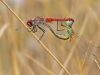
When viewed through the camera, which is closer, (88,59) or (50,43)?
(88,59)

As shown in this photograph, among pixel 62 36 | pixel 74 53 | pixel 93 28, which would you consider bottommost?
pixel 93 28

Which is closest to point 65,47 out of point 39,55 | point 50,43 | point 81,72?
point 50,43

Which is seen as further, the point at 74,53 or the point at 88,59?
the point at 74,53

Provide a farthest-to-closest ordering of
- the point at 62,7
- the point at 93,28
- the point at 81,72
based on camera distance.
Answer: the point at 93,28, the point at 62,7, the point at 81,72

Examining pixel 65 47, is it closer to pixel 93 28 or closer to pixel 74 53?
pixel 74 53

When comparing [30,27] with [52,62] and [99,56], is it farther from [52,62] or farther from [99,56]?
[52,62]

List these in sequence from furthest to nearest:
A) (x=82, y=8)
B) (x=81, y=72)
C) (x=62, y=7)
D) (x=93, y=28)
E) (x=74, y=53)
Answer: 1. (x=82, y=8)
2. (x=93, y=28)
3. (x=62, y=7)
4. (x=74, y=53)
5. (x=81, y=72)

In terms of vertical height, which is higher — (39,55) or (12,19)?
(12,19)

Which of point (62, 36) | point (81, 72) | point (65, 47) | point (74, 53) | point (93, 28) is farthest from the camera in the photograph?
point (93, 28)

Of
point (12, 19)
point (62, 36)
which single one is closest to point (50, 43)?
point (12, 19)
